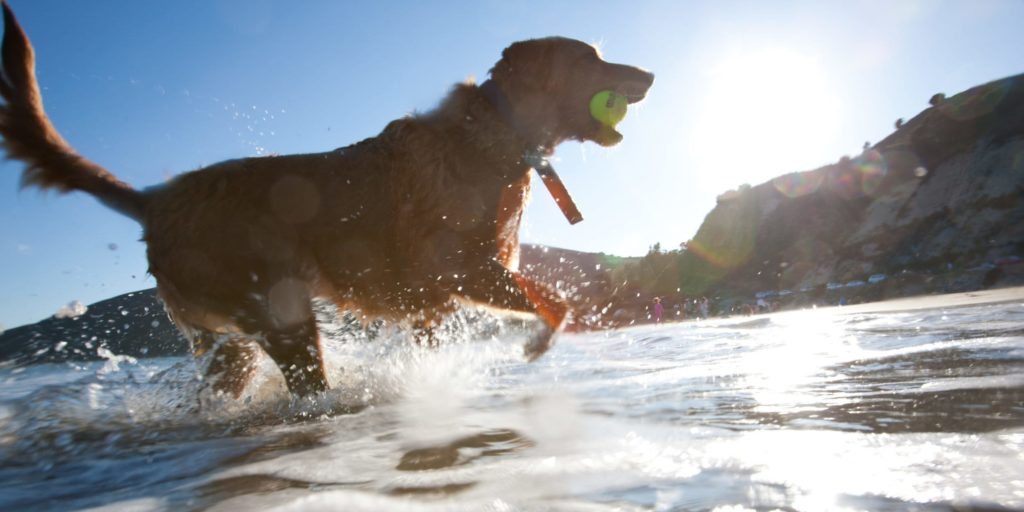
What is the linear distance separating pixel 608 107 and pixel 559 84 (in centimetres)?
44

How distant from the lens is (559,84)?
14.3 feet

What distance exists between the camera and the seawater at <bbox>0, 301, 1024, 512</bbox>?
3.83 feet

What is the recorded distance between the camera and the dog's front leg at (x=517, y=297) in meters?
3.89

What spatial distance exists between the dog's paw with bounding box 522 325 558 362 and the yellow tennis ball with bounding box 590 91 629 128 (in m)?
1.72

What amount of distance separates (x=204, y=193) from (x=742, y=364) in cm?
378

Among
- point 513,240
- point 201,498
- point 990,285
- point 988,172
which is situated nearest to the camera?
point 201,498

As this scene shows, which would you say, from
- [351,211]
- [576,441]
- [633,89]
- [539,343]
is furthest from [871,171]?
[576,441]

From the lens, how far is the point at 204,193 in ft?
11.9

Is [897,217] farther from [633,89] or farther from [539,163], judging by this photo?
[539,163]

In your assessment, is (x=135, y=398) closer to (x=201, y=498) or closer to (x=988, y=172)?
(x=201, y=498)

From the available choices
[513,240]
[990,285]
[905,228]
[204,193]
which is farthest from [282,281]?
[905,228]

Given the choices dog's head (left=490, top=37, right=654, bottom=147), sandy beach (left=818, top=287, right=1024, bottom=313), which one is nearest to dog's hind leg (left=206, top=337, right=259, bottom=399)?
dog's head (left=490, top=37, right=654, bottom=147)

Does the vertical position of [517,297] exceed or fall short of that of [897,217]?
it falls short

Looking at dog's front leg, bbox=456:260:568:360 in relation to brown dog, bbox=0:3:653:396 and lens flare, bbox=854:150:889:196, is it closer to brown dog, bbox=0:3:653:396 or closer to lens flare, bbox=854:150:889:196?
brown dog, bbox=0:3:653:396
